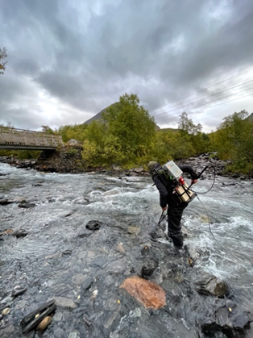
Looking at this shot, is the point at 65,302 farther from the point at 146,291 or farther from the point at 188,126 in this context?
the point at 188,126

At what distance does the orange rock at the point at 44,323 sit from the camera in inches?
102

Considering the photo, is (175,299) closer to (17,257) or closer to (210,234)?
(210,234)

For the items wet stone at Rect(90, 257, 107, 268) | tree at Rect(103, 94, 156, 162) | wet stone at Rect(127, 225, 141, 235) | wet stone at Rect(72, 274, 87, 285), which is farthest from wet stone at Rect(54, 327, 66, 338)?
tree at Rect(103, 94, 156, 162)

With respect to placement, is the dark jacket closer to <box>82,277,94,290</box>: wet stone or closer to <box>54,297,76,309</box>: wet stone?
<box>82,277,94,290</box>: wet stone

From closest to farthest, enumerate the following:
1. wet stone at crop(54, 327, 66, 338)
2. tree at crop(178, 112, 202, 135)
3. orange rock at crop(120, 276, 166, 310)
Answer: wet stone at crop(54, 327, 66, 338) < orange rock at crop(120, 276, 166, 310) < tree at crop(178, 112, 202, 135)

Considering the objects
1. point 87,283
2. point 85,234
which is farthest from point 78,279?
point 85,234

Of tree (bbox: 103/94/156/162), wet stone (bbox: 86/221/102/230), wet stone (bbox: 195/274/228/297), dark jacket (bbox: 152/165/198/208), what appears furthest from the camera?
tree (bbox: 103/94/156/162)

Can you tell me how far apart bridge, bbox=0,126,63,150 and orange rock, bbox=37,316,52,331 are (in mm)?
26116

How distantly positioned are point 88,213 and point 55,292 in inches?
177

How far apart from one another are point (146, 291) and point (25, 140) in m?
29.3

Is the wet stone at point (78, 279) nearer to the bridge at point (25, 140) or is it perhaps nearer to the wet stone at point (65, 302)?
the wet stone at point (65, 302)

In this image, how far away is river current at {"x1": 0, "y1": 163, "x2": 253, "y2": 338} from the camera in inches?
110

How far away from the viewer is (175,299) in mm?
3271

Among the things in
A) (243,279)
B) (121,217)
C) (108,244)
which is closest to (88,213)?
(121,217)
